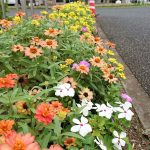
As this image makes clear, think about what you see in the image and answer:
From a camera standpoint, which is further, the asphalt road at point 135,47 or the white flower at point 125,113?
the asphalt road at point 135,47

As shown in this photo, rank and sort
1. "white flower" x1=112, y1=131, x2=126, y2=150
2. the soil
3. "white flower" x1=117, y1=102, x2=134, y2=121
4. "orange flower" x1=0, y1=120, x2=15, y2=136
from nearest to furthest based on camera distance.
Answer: "orange flower" x1=0, y1=120, x2=15, y2=136 → "white flower" x1=112, y1=131, x2=126, y2=150 → "white flower" x1=117, y1=102, x2=134, y2=121 → the soil

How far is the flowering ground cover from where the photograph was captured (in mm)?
1728

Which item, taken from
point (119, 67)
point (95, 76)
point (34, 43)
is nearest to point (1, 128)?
point (95, 76)

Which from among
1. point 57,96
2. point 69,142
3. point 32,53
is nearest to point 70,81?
point 57,96

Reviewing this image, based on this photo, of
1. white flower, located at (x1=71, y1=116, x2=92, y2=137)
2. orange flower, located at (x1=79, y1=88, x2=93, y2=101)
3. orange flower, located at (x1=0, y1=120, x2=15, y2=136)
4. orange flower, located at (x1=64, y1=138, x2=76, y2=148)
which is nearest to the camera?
orange flower, located at (x1=0, y1=120, x2=15, y2=136)

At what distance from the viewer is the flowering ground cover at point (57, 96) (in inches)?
68.0

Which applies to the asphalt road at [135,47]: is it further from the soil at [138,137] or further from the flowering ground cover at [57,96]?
the flowering ground cover at [57,96]

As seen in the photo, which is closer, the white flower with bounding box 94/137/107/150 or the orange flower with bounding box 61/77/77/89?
the white flower with bounding box 94/137/107/150

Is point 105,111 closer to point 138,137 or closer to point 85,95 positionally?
point 85,95

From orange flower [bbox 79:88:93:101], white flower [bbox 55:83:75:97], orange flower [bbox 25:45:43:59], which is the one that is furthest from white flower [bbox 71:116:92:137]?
orange flower [bbox 25:45:43:59]

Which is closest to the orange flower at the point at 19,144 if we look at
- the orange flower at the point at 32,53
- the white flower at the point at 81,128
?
the white flower at the point at 81,128

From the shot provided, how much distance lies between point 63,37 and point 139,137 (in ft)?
3.80

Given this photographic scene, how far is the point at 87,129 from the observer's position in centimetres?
183

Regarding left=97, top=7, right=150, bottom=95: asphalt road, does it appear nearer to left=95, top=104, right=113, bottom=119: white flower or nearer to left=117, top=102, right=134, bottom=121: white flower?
left=117, top=102, right=134, bottom=121: white flower
